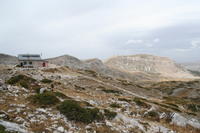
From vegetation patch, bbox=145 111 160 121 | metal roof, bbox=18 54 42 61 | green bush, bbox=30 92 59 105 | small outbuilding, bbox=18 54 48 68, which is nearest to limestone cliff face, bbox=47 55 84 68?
metal roof, bbox=18 54 42 61

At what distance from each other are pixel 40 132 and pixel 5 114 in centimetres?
323

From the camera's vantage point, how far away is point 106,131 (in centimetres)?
A: 1530

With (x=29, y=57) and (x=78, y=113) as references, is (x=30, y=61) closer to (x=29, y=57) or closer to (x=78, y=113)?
(x=29, y=57)

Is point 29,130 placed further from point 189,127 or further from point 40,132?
point 189,127

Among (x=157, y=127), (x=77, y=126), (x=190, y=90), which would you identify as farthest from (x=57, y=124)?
(x=190, y=90)

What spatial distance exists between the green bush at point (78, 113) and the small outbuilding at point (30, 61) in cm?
5814

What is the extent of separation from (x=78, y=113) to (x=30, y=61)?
61.5m

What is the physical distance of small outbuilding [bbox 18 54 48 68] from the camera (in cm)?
7144

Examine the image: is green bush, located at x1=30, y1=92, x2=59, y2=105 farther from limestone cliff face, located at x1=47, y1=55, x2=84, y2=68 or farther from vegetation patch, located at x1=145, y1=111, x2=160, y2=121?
limestone cliff face, located at x1=47, y1=55, x2=84, y2=68

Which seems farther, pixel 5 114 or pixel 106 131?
pixel 106 131

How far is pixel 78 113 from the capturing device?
16703mm

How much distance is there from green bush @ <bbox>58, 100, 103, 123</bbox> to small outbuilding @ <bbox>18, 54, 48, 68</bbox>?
191ft

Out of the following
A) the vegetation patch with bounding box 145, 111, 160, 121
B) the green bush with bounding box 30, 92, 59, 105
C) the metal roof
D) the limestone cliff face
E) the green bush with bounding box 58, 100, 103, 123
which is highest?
the metal roof

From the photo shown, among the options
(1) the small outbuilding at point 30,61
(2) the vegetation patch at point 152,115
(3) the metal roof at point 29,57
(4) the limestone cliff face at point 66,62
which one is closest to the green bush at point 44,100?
(2) the vegetation patch at point 152,115
